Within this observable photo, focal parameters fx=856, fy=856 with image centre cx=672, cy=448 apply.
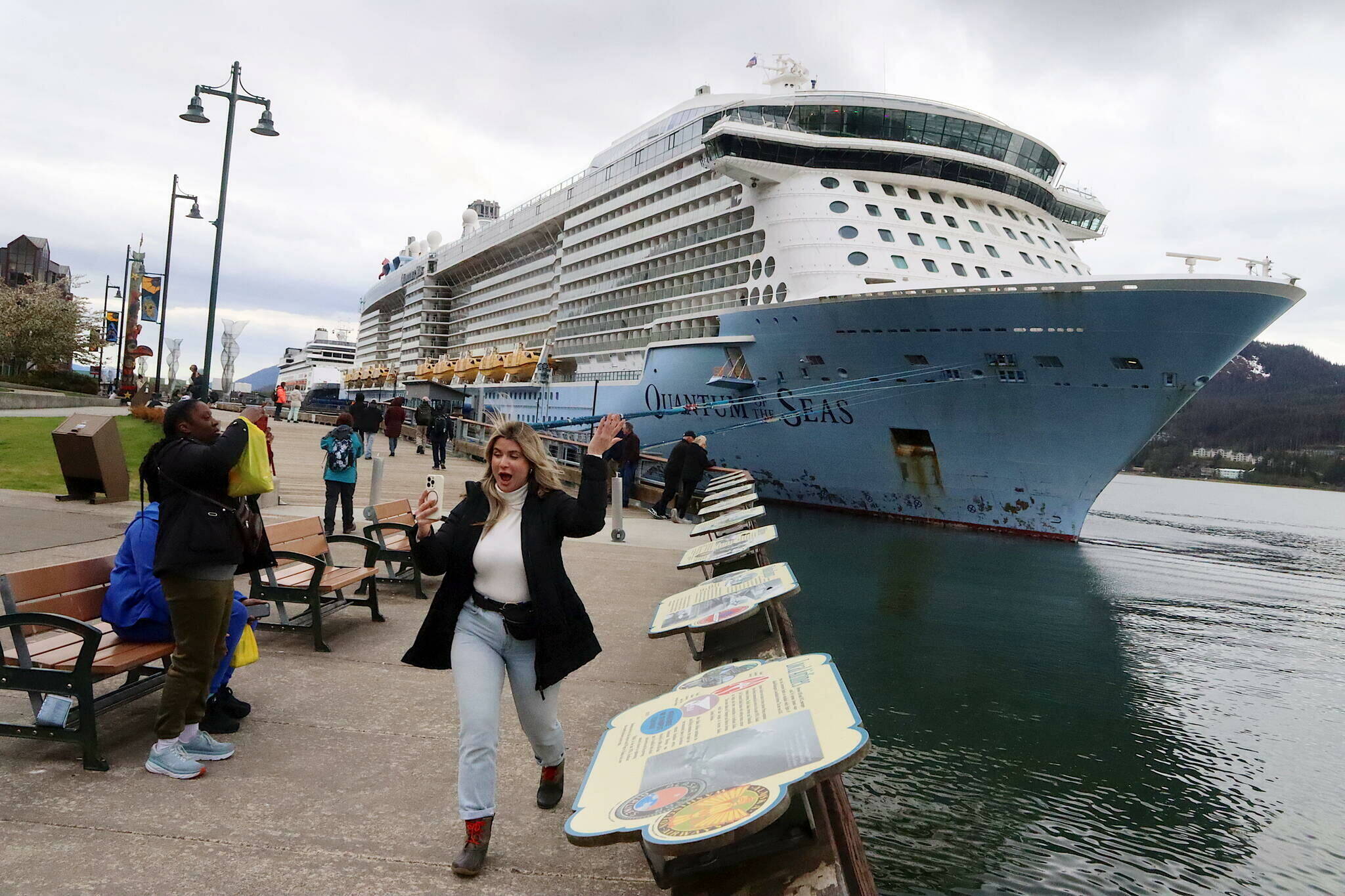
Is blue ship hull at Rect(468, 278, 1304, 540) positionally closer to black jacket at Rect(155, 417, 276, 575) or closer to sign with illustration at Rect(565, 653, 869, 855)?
sign with illustration at Rect(565, 653, 869, 855)

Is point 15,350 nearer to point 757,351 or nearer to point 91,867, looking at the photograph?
point 757,351

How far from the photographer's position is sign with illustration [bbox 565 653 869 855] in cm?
231

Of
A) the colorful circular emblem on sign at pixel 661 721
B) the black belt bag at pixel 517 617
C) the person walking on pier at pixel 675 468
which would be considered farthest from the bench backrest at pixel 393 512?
the person walking on pier at pixel 675 468

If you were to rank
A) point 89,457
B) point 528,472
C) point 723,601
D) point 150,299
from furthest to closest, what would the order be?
point 150,299 < point 89,457 < point 723,601 < point 528,472

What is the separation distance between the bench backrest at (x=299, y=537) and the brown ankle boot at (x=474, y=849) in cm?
344

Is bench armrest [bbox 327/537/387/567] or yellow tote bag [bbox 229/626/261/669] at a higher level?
bench armrest [bbox 327/537/387/567]

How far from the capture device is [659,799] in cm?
257

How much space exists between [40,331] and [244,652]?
4531 centimetres

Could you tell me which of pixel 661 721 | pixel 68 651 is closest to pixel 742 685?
pixel 661 721

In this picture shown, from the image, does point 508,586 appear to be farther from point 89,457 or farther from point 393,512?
point 89,457

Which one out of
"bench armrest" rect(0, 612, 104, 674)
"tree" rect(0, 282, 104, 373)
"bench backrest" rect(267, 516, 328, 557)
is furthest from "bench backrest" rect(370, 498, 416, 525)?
"tree" rect(0, 282, 104, 373)

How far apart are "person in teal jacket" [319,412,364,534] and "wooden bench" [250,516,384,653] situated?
387 centimetres

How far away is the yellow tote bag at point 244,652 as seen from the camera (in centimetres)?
418

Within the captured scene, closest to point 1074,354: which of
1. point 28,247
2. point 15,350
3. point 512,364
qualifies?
point 512,364
